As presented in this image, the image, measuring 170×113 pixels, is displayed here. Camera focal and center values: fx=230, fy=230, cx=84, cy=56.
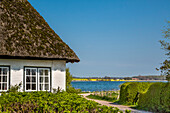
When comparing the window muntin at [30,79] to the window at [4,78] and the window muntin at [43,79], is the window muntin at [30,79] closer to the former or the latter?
the window muntin at [43,79]

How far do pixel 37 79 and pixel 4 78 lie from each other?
6.42 ft

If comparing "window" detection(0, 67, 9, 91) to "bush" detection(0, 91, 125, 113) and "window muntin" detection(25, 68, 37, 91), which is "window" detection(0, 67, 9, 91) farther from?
"bush" detection(0, 91, 125, 113)

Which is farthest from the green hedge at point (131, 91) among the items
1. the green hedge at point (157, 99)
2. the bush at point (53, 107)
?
the bush at point (53, 107)

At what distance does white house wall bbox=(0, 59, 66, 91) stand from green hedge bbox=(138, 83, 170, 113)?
5.47 metres

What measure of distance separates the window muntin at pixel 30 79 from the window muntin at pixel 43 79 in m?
0.28

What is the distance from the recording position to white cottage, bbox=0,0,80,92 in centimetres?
1353

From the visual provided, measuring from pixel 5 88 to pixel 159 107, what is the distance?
912cm

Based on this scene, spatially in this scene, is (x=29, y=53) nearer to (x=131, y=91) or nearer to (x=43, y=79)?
(x=43, y=79)

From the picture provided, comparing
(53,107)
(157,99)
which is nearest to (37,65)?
(53,107)

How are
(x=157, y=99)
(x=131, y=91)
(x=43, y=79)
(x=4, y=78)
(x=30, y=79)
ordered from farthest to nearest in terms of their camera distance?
(x=131, y=91) < (x=43, y=79) < (x=30, y=79) < (x=4, y=78) < (x=157, y=99)

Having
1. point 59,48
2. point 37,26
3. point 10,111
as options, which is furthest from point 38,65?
point 10,111

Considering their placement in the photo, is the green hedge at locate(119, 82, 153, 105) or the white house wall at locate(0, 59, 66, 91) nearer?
the white house wall at locate(0, 59, 66, 91)

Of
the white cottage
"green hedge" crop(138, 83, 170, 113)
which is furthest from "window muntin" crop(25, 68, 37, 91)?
"green hedge" crop(138, 83, 170, 113)

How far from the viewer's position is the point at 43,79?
14641mm
